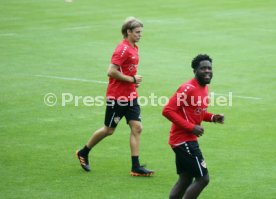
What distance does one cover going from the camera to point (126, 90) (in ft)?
39.3

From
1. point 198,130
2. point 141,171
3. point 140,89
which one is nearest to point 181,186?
point 198,130

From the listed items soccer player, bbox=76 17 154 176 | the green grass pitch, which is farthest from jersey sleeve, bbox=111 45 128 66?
the green grass pitch

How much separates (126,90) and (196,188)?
2886mm

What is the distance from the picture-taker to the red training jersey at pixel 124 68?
38.8 ft

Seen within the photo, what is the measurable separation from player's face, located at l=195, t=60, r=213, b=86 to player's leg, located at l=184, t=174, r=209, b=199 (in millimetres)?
1229

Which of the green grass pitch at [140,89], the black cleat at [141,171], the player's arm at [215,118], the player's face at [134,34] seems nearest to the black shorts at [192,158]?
the player's arm at [215,118]

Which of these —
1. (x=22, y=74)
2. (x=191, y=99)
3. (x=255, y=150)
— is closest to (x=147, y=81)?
(x=22, y=74)

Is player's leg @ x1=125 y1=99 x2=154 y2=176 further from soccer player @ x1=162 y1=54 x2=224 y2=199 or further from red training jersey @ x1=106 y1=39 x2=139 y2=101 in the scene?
soccer player @ x1=162 y1=54 x2=224 y2=199

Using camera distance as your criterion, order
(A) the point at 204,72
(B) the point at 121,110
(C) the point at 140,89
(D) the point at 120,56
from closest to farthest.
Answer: (A) the point at 204,72, (D) the point at 120,56, (B) the point at 121,110, (C) the point at 140,89

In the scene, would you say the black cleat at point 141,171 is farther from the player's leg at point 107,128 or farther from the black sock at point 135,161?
the player's leg at point 107,128

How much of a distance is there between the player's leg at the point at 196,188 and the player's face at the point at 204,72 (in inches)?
48.4

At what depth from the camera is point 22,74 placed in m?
20.4

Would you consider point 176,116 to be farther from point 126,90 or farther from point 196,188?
point 126,90

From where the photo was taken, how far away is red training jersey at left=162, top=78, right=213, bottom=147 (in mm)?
9531
